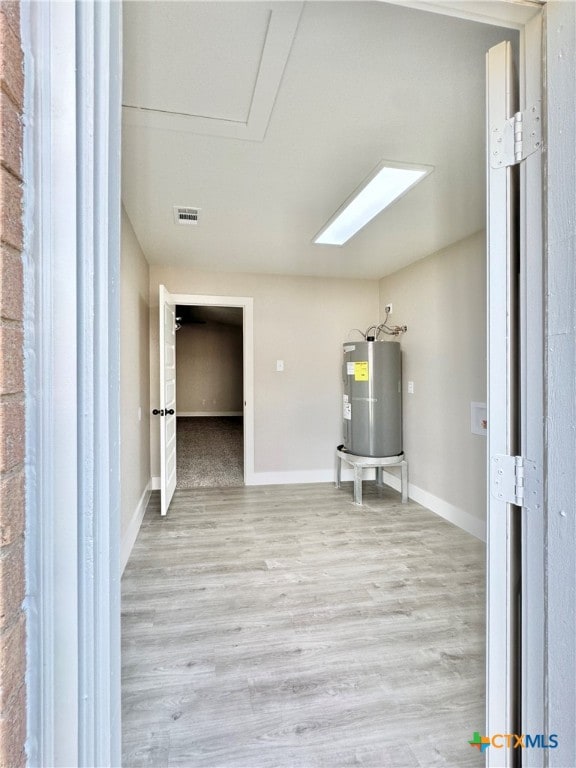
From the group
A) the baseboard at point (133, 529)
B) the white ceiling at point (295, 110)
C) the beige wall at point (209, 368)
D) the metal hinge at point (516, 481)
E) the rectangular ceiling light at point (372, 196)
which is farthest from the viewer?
the beige wall at point (209, 368)

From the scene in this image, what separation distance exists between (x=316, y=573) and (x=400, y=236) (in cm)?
262

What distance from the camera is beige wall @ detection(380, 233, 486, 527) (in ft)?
9.43

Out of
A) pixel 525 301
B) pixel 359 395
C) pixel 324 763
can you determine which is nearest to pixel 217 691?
pixel 324 763

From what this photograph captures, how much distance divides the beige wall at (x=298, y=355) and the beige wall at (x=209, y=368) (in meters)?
5.68

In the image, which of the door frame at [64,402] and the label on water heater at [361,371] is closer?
the door frame at [64,402]

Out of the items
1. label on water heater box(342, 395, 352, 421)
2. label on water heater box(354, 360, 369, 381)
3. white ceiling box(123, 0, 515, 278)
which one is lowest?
label on water heater box(342, 395, 352, 421)

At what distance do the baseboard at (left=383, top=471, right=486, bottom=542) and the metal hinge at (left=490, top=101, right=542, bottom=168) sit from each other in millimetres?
2715

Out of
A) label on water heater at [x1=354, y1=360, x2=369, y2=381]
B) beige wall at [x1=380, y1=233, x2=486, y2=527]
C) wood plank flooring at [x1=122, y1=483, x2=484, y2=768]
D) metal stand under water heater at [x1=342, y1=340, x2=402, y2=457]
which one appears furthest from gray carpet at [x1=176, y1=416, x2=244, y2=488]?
beige wall at [x1=380, y1=233, x2=486, y2=527]

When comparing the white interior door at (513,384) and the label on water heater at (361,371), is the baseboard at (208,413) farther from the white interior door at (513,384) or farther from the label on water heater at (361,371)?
the white interior door at (513,384)

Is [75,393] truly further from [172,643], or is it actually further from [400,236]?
[400,236]

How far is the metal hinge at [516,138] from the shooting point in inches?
31.7

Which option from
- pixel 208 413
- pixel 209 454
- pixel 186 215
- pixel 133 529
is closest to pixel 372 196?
pixel 186 215

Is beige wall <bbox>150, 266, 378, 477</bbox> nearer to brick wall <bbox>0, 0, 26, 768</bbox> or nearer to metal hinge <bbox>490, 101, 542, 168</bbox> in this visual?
metal hinge <bbox>490, 101, 542, 168</bbox>

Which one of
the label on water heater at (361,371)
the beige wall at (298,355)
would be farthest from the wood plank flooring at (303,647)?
the label on water heater at (361,371)
